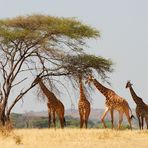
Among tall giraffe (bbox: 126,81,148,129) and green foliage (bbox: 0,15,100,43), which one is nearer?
tall giraffe (bbox: 126,81,148,129)

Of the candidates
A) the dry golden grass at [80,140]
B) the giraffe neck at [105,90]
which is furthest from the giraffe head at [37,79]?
the dry golden grass at [80,140]

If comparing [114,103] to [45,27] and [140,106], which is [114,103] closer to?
[140,106]

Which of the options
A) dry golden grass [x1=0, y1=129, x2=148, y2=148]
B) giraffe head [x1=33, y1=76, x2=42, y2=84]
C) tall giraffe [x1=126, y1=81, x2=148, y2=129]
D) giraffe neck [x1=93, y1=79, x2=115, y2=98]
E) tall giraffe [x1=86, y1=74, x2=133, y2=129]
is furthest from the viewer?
giraffe head [x1=33, y1=76, x2=42, y2=84]

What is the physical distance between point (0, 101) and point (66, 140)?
9.60 meters

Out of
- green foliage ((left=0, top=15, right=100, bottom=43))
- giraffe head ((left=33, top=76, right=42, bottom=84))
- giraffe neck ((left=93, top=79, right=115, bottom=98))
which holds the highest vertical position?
green foliage ((left=0, top=15, right=100, bottom=43))

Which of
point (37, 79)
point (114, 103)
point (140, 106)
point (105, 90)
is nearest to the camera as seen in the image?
point (114, 103)

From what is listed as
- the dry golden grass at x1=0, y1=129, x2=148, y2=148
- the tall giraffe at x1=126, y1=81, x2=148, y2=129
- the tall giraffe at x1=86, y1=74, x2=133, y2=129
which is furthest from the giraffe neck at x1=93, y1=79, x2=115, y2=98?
the dry golden grass at x1=0, y1=129, x2=148, y2=148

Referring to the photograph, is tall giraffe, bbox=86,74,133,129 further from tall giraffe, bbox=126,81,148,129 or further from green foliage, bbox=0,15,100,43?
green foliage, bbox=0,15,100,43

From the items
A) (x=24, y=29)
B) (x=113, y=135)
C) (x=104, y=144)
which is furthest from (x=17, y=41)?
(x=104, y=144)

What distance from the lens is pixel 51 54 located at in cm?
2759

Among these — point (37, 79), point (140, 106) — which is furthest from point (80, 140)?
point (37, 79)

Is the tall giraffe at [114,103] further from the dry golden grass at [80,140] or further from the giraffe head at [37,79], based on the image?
the giraffe head at [37,79]

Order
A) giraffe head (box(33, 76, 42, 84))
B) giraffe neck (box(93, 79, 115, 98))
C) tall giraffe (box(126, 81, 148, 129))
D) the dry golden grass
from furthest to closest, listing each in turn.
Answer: giraffe head (box(33, 76, 42, 84))
tall giraffe (box(126, 81, 148, 129))
giraffe neck (box(93, 79, 115, 98))
the dry golden grass

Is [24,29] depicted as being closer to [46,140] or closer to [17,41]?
[17,41]
